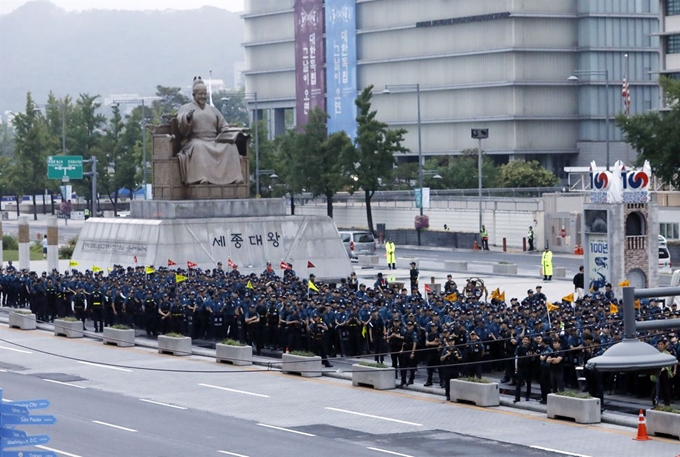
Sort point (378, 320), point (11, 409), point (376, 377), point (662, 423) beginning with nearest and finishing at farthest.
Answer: point (11, 409), point (662, 423), point (376, 377), point (378, 320)

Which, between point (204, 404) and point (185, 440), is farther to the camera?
point (204, 404)

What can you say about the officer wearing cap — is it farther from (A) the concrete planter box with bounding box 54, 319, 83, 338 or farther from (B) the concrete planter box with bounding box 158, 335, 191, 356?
(A) the concrete planter box with bounding box 54, 319, 83, 338

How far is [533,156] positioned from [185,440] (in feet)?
268

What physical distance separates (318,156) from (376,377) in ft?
170

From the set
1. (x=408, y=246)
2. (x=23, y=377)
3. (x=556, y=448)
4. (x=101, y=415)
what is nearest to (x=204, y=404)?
(x=101, y=415)

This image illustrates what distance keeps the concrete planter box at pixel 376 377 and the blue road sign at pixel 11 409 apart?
537 inches

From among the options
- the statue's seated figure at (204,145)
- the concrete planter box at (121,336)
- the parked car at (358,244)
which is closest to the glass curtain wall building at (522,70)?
the parked car at (358,244)

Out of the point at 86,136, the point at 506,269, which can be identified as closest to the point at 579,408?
the point at 506,269

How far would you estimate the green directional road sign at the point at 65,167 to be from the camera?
72.2m

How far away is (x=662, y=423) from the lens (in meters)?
21.6

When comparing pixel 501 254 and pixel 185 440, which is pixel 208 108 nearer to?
pixel 501 254

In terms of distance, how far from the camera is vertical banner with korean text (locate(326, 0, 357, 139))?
112344 millimetres

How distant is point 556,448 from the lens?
21000mm

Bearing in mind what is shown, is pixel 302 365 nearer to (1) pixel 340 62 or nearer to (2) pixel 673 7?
(2) pixel 673 7
